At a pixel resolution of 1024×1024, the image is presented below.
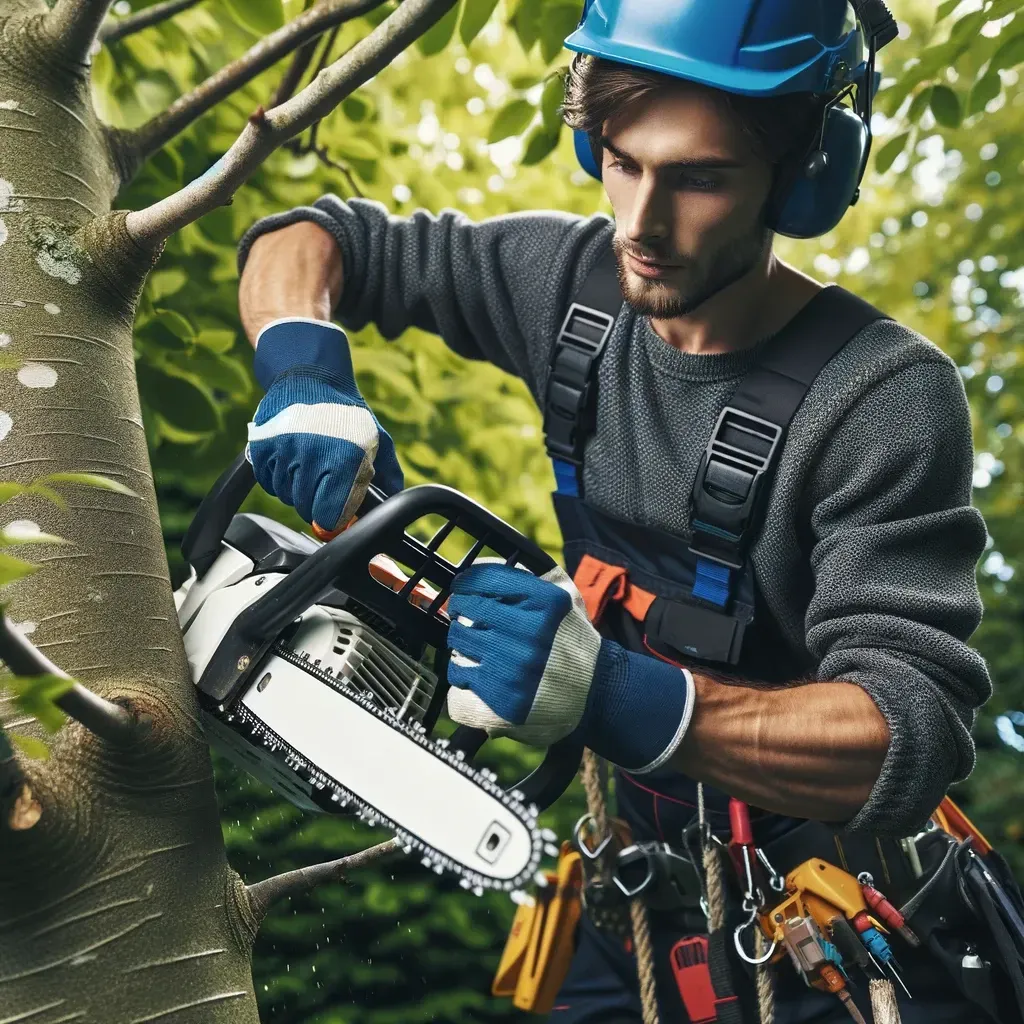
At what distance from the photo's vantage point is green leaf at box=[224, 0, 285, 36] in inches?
83.4

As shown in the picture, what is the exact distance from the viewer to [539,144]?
2553 millimetres

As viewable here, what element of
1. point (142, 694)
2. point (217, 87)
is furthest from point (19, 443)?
point (217, 87)

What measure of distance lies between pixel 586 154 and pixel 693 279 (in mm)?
358

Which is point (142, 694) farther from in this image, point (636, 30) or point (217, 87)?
point (636, 30)

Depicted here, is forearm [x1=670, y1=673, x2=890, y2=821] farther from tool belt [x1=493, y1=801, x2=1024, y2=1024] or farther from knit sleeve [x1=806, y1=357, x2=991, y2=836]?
tool belt [x1=493, y1=801, x2=1024, y2=1024]

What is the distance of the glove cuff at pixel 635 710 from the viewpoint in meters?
1.58

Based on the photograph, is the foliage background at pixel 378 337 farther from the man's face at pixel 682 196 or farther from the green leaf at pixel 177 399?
the man's face at pixel 682 196

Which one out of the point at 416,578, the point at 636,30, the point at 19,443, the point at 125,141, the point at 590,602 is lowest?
the point at 590,602

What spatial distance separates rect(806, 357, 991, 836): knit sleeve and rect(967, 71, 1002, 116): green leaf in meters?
0.89

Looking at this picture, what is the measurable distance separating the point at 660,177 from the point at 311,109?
641 millimetres

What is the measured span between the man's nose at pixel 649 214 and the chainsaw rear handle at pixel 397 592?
611 mm

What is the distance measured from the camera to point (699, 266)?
1906 mm

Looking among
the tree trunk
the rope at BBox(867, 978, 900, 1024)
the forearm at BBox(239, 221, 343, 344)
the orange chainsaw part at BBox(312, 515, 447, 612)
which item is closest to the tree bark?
the tree trunk

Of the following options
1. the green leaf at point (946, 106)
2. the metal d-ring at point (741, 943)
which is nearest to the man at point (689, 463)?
the metal d-ring at point (741, 943)
